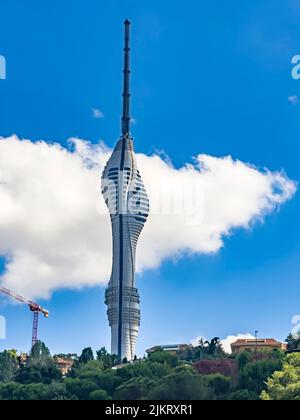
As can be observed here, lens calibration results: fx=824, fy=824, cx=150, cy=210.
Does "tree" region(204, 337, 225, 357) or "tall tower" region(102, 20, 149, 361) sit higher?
"tall tower" region(102, 20, 149, 361)

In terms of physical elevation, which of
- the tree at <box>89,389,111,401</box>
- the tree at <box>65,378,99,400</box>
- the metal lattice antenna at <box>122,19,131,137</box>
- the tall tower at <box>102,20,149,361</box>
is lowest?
the tree at <box>89,389,111,401</box>

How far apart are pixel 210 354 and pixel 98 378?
24.7 m

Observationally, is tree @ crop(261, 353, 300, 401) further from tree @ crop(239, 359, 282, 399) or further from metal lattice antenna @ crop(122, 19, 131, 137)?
metal lattice antenna @ crop(122, 19, 131, 137)

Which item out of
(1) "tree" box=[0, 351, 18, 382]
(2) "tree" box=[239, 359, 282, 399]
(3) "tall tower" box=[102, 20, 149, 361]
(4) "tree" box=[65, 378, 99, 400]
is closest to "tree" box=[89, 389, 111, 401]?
(4) "tree" box=[65, 378, 99, 400]

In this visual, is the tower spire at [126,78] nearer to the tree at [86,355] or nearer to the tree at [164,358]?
the tree at [86,355]

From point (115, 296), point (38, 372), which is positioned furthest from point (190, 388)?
point (115, 296)

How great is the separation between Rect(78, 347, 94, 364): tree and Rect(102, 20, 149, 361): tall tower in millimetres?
51399

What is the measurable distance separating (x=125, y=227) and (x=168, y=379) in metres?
97.8

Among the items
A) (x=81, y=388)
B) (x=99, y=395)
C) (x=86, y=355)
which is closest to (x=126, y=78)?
(x=86, y=355)

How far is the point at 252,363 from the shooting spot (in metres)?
79.5

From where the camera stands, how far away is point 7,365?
117 m

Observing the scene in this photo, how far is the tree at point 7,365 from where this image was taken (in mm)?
111625

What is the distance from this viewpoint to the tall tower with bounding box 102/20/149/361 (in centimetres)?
16750
